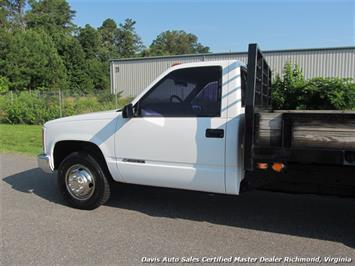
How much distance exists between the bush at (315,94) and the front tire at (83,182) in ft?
21.2

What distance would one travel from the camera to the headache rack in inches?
144

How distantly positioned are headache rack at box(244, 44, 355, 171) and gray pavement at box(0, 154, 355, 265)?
3.11ft

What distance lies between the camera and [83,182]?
212 inches

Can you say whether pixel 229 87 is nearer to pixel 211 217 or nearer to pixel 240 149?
pixel 240 149

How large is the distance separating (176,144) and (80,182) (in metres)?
1.66

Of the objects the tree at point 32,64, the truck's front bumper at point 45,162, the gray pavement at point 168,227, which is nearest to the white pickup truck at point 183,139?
the truck's front bumper at point 45,162

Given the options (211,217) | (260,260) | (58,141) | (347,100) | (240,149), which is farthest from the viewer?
(347,100)

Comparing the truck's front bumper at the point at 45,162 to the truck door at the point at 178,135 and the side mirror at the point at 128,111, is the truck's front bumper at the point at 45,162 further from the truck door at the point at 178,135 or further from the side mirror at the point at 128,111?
the side mirror at the point at 128,111

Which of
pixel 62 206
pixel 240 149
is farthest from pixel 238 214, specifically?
pixel 62 206

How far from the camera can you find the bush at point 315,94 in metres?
9.78

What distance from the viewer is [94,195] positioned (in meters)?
5.34

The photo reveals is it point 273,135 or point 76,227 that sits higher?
point 273,135

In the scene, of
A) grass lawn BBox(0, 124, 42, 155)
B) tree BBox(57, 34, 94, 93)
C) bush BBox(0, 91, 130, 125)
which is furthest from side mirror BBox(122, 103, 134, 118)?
tree BBox(57, 34, 94, 93)

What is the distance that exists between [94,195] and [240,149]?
7.37 feet
